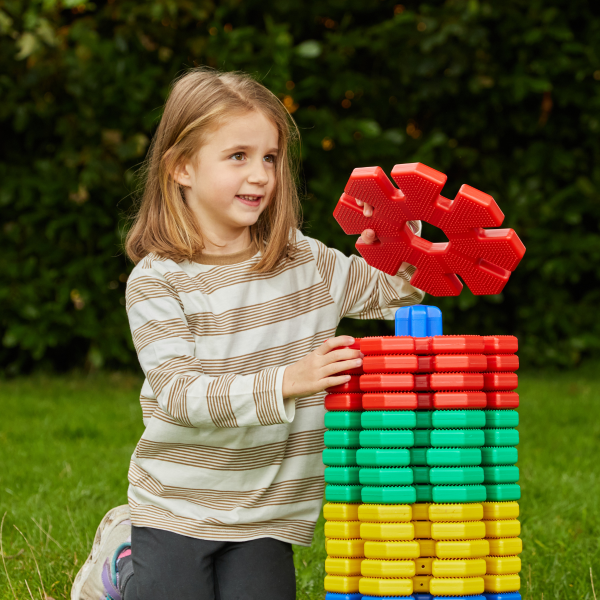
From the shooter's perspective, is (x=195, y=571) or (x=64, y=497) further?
(x=64, y=497)

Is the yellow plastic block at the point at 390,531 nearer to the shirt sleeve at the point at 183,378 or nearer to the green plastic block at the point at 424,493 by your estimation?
the green plastic block at the point at 424,493

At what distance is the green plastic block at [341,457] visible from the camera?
168 centimetres

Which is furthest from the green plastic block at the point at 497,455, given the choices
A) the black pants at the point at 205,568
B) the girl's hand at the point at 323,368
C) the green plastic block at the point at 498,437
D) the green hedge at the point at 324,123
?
the green hedge at the point at 324,123

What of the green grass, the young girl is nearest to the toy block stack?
the young girl

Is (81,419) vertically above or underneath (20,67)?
underneath

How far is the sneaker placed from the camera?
91.6 inches

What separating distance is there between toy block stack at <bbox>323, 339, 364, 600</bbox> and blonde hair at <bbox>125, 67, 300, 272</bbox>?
0.62 m

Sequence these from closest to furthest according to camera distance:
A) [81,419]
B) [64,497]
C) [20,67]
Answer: [64,497] → [81,419] → [20,67]

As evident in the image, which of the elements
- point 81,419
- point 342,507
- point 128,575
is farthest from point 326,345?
point 81,419

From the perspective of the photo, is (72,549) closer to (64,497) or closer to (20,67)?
(64,497)

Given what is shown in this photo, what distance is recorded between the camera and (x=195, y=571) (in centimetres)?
208

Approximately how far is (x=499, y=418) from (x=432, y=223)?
0.48 meters

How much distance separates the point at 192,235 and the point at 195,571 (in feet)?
3.04

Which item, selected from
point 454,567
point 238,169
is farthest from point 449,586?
point 238,169
